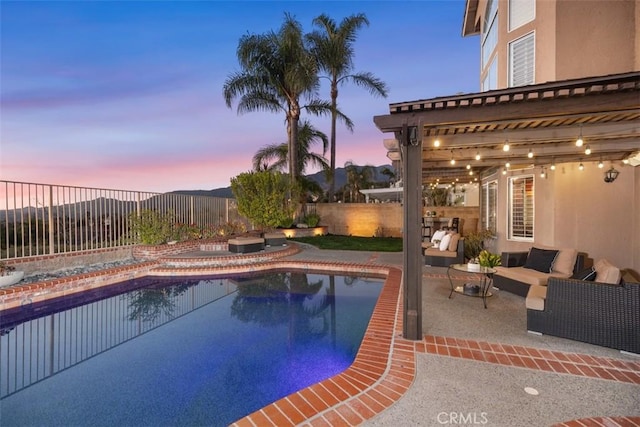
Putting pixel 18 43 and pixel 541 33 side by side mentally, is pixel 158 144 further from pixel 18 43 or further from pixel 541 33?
pixel 541 33

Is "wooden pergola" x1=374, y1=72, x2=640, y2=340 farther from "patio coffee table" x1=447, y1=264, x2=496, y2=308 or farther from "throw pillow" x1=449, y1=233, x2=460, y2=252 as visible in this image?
"throw pillow" x1=449, y1=233, x2=460, y2=252

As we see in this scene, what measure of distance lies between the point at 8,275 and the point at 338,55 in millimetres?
17367

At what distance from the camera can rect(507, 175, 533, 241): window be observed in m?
8.39

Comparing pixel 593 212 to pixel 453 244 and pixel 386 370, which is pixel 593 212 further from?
pixel 386 370

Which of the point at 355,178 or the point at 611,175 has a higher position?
the point at 355,178

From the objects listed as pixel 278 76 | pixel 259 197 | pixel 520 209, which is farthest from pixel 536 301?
pixel 278 76

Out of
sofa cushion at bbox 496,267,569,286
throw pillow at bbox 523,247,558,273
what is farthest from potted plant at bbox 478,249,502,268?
throw pillow at bbox 523,247,558,273

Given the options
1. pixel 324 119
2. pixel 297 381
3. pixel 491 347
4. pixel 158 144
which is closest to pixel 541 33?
pixel 491 347

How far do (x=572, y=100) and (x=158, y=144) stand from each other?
1724 cm

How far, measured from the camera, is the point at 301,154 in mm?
18703

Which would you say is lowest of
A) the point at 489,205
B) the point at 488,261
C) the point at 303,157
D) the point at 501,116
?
the point at 488,261

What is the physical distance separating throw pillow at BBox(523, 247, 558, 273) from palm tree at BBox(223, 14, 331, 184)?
12053 millimetres

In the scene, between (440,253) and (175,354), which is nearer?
(175,354)

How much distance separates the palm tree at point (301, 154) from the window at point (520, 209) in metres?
11.6
